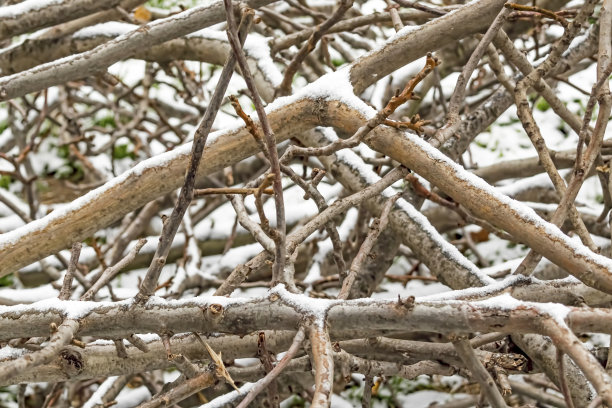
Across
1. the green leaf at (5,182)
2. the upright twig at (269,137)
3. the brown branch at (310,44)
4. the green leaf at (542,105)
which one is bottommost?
the upright twig at (269,137)

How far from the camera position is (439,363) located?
1.96m

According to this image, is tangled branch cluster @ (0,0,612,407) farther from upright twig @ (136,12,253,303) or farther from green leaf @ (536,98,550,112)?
green leaf @ (536,98,550,112)

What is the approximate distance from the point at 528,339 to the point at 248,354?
73cm

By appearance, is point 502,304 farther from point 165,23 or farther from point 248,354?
point 165,23

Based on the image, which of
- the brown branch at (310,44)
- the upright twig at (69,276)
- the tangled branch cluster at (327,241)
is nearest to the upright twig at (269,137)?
the tangled branch cluster at (327,241)

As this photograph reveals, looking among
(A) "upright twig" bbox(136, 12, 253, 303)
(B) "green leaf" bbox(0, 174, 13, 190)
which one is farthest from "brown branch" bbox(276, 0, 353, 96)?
(B) "green leaf" bbox(0, 174, 13, 190)

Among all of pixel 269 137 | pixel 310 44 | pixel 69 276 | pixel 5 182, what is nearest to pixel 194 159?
pixel 269 137

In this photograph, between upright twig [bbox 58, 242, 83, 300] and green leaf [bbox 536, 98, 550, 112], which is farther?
green leaf [bbox 536, 98, 550, 112]

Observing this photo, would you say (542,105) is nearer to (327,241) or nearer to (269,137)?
(327,241)

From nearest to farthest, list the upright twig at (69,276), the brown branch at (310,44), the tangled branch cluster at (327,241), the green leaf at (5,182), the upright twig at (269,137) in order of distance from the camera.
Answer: the upright twig at (269,137), the tangled branch cluster at (327,241), the upright twig at (69,276), the brown branch at (310,44), the green leaf at (5,182)

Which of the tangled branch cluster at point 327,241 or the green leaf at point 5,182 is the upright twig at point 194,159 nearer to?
the tangled branch cluster at point 327,241

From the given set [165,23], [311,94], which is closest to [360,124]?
[311,94]

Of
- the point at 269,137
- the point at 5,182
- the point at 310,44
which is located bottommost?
the point at 269,137

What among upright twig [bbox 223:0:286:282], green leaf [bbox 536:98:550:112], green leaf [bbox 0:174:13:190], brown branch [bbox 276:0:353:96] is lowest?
upright twig [bbox 223:0:286:282]
